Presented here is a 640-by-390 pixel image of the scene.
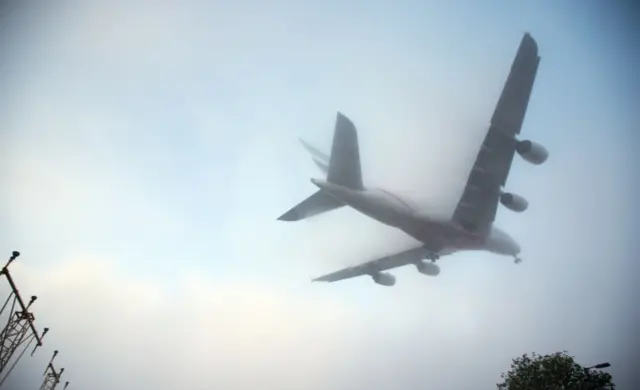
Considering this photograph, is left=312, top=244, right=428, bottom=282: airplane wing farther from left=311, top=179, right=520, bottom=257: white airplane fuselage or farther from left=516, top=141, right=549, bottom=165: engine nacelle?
left=516, top=141, right=549, bottom=165: engine nacelle

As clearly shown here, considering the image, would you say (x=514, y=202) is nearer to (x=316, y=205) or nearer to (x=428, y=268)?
(x=428, y=268)

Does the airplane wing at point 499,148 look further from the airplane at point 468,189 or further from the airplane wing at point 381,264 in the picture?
the airplane wing at point 381,264

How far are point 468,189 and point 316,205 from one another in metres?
8.47

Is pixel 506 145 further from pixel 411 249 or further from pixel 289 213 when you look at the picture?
pixel 289 213

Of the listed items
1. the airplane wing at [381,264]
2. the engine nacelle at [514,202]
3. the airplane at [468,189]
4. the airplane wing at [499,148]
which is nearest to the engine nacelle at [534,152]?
the airplane at [468,189]

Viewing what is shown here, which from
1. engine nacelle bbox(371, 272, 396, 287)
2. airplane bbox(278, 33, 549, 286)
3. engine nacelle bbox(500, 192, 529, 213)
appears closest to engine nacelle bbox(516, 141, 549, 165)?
airplane bbox(278, 33, 549, 286)

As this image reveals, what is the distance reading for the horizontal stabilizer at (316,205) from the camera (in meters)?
18.0

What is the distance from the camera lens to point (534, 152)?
15664 millimetres

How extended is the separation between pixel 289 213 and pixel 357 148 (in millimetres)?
5029

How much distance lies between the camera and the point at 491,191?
1775cm

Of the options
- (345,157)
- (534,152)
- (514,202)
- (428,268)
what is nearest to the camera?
(534,152)

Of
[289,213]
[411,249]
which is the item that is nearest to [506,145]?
[411,249]

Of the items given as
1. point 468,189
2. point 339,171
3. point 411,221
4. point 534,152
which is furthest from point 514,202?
point 339,171

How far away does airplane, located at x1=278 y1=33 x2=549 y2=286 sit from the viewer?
14.9 meters
